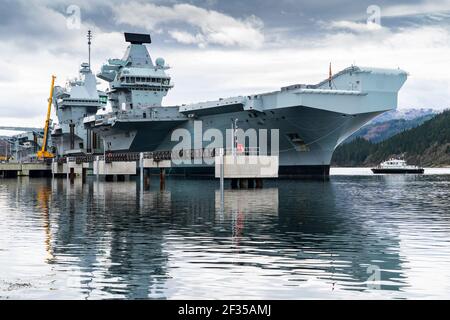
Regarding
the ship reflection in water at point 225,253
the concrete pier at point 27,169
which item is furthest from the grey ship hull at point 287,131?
the ship reflection in water at point 225,253

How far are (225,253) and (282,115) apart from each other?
40674mm

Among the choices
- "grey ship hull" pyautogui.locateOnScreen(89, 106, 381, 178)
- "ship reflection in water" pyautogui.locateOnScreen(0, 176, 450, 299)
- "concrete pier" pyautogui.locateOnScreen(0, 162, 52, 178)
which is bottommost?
"ship reflection in water" pyautogui.locateOnScreen(0, 176, 450, 299)

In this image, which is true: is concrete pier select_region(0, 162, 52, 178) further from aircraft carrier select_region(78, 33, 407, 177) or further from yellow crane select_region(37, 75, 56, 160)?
aircraft carrier select_region(78, 33, 407, 177)

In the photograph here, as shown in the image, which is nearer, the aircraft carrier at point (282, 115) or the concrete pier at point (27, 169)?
the aircraft carrier at point (282, 115)

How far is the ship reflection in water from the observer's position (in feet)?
38.2

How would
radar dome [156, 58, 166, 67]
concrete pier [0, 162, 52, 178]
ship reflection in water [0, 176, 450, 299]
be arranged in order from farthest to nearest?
1. concrete pier [0, 162, 52, 178]
2. radar dome [156, 58, 166, 67]
3. ship reflection in water [0, 176, 450, 299]

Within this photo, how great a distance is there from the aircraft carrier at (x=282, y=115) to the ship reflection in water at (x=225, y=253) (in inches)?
1044

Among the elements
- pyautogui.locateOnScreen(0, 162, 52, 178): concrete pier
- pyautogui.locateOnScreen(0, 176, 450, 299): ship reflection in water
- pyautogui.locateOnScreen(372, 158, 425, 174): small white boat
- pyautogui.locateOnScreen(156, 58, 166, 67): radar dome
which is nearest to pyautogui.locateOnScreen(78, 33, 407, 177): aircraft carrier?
pyautogui.locateOnScreen(156, 58, 166, 67): radar dome

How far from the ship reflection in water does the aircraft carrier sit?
87.0ft

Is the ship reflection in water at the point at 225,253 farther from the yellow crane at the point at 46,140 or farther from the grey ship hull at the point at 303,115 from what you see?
the yellow crane at the point at 46,140

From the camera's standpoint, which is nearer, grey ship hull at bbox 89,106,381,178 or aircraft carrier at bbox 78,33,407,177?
aircraft carrier at bbox 78,33,407,177

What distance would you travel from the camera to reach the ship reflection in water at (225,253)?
458 inches

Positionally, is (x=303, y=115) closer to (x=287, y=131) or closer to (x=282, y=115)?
(x=282, y=115)
